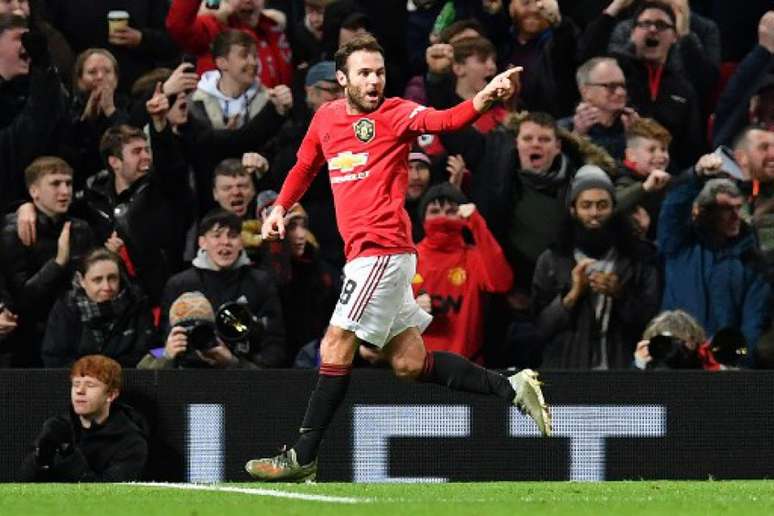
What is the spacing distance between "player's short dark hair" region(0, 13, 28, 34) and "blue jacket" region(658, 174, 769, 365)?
423 cm

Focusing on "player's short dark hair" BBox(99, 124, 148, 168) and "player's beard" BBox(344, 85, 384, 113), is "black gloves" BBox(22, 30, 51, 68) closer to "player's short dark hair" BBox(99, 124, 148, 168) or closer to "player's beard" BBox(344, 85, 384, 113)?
"player's short dark hair" BBox(99, 124, 148, 168)

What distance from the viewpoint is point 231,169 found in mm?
11742

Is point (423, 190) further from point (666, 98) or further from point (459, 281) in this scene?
point (666, 98)

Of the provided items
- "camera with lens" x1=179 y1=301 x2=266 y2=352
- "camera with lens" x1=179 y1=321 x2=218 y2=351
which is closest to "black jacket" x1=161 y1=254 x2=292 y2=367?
"camera with lens" x1=179 y1=301 x2=266 y2=352

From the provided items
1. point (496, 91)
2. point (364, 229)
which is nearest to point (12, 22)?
point (364, 229)

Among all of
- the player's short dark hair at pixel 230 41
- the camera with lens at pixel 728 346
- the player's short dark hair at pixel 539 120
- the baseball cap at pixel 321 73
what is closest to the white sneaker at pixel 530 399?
the camera with lens at pixel 728 346

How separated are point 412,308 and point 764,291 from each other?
3.49 m

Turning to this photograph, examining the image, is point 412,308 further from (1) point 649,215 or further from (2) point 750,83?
(2) point 750,83

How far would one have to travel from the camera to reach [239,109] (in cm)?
1233

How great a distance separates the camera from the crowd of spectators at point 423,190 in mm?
11062

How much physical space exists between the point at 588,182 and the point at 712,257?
0.89 metres

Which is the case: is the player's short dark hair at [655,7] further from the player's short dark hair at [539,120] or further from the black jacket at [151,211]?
the black jacket at [151,211]

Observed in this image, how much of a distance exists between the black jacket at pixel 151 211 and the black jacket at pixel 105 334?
81 cm

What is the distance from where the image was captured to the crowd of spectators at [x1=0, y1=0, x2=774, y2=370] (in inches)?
436
